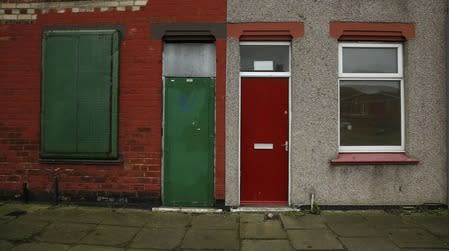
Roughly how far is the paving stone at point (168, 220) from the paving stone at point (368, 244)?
238cm

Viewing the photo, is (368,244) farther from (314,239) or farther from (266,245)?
(266,245)

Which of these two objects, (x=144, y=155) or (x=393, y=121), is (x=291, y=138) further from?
(x=144, y=155)

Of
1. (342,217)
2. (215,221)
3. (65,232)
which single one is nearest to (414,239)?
(342,217)

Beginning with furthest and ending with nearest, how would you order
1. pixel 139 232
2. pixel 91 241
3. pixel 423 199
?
pixel 423 199 → pixel 139 232 → pixel 91 241

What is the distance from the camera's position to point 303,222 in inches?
238

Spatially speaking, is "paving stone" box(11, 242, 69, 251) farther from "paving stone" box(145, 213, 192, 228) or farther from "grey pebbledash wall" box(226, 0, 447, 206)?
"grey pebbledash wall" box(226, 0, 447, 206)

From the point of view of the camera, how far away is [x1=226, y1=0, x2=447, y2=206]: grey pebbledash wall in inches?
260

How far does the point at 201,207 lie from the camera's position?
6.68 metres

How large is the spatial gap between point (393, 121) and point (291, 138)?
1891 mm

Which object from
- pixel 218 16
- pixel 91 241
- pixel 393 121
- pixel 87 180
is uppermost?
pixel 218 16

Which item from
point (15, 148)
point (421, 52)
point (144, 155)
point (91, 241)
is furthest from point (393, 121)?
point (15, 148)

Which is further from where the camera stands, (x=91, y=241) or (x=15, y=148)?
(x=15, y=148)

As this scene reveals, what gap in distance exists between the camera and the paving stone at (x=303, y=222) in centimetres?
585

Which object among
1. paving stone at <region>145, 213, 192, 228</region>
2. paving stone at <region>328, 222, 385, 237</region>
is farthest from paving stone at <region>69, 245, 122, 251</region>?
paving stone at <region>328, 222, 385, 237</region>
